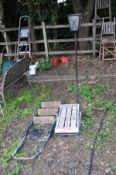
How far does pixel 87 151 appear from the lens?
4.11 meters

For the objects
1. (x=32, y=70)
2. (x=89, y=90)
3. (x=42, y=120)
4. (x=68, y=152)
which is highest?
(x=32, y=70)

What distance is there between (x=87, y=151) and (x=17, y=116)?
5.39ft

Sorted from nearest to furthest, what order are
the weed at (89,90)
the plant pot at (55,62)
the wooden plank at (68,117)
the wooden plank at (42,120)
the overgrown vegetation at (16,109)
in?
1. the overgrown vegetation at (16,109)
2. the wooden plank at (68,117)
3. the wooden plank at (42,120)
4. the weed at (89,90)
5. the plant pot at (55,62)

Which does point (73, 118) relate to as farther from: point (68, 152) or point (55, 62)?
point (55, 62)

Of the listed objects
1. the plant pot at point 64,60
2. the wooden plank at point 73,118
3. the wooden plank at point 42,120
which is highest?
the plant pot at point 64,60

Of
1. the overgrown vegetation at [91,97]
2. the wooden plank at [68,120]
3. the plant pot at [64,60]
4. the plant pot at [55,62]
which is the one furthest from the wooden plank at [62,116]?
the plant pot at [64,60]

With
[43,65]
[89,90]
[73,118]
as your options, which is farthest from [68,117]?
[43,65]

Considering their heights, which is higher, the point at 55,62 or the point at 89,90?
the point at 55,62

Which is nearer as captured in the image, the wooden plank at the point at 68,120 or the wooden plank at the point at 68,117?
the wooden plank at the point at 68,120

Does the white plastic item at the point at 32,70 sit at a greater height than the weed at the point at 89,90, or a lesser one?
greater

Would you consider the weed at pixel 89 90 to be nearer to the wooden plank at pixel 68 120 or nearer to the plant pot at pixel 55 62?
the wooden plank at pixel 68 120

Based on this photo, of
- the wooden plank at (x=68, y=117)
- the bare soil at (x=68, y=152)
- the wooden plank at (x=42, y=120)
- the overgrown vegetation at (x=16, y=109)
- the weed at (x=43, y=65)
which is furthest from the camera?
the weed at (x=43, y=65)

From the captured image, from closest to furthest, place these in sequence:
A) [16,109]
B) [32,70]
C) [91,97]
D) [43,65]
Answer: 1. [16,109]
2. [91,97]
3. [32,70]
4. [43,65]

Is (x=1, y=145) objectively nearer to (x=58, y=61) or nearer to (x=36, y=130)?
(x=36, y=130)
